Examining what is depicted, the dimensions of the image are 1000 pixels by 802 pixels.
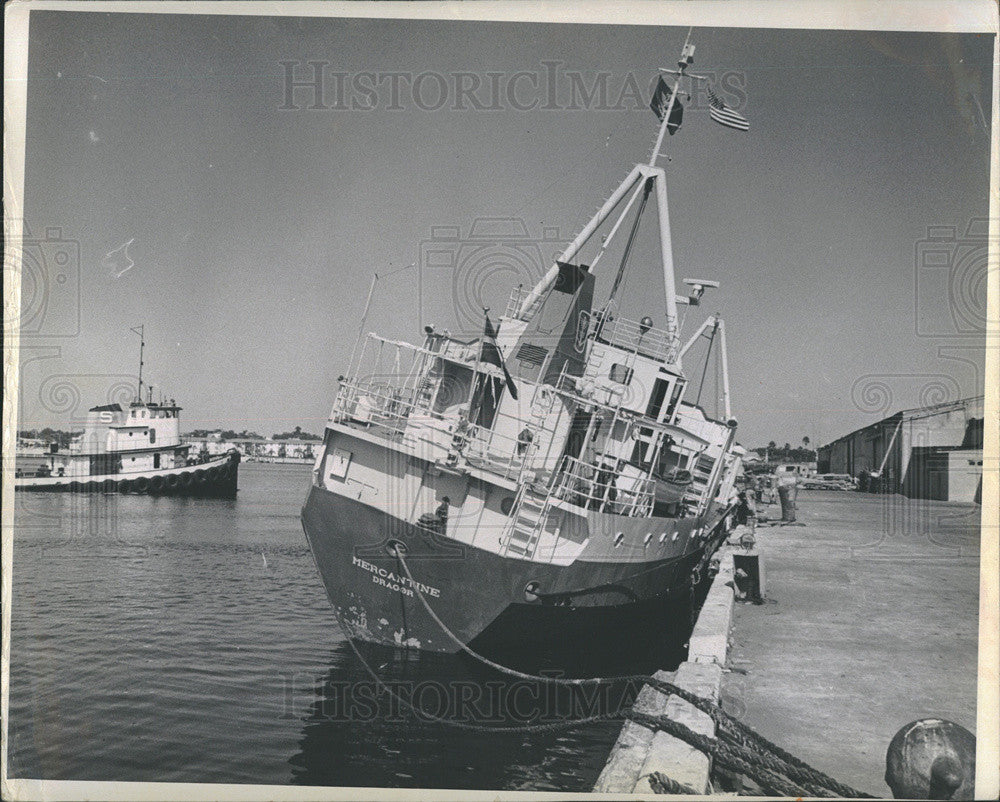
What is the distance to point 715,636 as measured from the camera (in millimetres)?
8141

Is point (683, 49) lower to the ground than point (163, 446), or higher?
higher

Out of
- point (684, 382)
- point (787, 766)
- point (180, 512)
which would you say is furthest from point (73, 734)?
point (180, 512)

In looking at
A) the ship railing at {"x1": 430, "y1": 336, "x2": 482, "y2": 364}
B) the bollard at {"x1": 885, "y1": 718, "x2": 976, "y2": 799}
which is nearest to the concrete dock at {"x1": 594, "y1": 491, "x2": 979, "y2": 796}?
the bollard at {"x1": 885, "y1": 718, "x2": 976, "y2": 799}

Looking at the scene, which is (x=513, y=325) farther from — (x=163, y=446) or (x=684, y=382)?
(x=163, y=446)

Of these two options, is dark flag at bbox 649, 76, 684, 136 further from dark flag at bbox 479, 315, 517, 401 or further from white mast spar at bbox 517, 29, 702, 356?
dark flag at bbox 479, 315, 517, 401

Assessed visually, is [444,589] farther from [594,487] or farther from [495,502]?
[594,487]

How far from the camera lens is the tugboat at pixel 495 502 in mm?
11266

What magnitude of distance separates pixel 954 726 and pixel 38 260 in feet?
29.4

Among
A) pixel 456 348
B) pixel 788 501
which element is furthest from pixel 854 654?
pixel 788 501

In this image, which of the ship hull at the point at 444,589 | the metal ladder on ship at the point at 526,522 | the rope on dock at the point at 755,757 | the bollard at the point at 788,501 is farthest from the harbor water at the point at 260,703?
the bollard at the point at 788,501

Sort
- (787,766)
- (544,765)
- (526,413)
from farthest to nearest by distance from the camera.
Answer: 1. (526,413)
2. (544,765)
3. (787,766)

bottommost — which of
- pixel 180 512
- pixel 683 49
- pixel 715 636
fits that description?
pixel 180 512

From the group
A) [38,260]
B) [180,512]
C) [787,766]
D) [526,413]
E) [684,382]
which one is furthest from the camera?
[180,512]

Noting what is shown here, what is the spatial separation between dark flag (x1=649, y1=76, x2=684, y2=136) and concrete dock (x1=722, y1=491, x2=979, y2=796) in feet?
29.7
